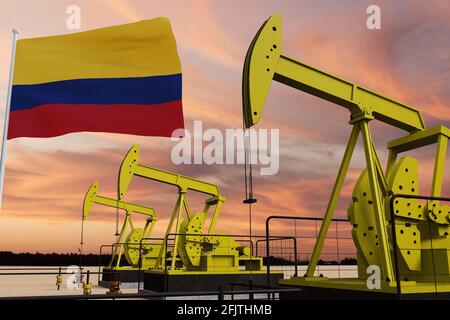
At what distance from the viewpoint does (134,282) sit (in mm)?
19594

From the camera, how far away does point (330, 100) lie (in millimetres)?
7551

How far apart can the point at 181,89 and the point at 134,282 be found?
15018 millimetres

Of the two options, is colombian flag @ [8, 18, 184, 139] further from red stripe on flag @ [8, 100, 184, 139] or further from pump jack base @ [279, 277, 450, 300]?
pump jack base @ [279, 277, 450, 300]

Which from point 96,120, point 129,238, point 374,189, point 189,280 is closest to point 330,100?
point 374,189

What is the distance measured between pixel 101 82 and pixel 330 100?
355cm

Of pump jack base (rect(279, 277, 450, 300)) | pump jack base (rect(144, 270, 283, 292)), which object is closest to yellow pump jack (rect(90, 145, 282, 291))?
pump jack base (rect(144, 270, 283, 292))

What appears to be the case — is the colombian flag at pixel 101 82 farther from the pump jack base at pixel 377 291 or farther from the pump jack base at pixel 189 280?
the pump jack base at pixel 189 280

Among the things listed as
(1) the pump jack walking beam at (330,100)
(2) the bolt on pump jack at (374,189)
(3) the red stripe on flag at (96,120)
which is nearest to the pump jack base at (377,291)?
(2) the bolt on pump jack at (374,189)

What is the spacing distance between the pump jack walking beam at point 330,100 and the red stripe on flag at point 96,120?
1086 mm

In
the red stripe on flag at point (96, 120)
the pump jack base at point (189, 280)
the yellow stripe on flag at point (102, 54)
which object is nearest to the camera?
the red stripe on flag at point (96, 120)

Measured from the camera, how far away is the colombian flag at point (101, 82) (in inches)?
240
